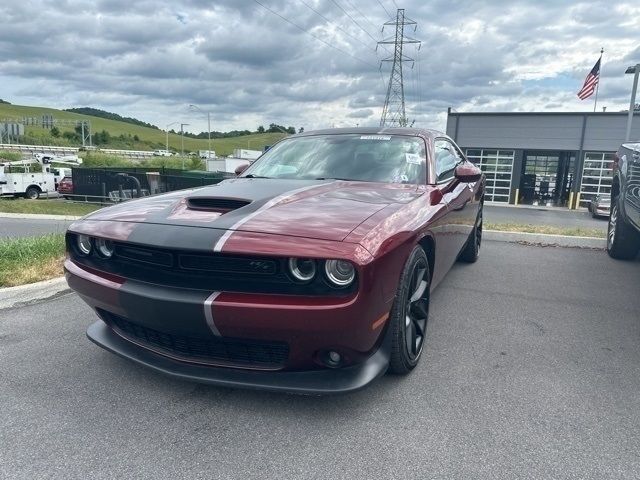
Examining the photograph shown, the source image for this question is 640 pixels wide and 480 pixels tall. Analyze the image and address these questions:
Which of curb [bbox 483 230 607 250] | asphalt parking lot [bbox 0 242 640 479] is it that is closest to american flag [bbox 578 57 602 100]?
curb [bbox 483 230 607 250]

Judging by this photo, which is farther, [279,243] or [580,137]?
[580,137]

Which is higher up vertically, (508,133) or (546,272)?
(508,133)

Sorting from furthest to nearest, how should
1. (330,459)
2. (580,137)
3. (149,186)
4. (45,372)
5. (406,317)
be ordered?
(580,137)
(149,186)
(45,372)
(406,317)
(330,459)

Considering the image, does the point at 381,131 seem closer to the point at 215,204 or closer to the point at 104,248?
the point at 215,204

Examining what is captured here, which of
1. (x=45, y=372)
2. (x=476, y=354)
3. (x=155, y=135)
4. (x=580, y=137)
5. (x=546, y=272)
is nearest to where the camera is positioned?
(x=45, y=372)

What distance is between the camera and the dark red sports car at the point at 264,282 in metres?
2.09

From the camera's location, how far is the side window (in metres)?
3.81

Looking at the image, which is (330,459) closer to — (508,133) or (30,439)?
(30,439)

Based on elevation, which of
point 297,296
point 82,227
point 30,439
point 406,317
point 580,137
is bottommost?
point 30,439

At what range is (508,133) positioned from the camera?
3006 cm

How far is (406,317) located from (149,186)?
56.7 feet

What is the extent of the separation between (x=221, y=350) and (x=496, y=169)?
3157cm

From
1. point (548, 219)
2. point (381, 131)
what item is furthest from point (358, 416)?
point (548, 219)

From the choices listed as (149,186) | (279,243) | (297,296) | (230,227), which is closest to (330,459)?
(297,296)
